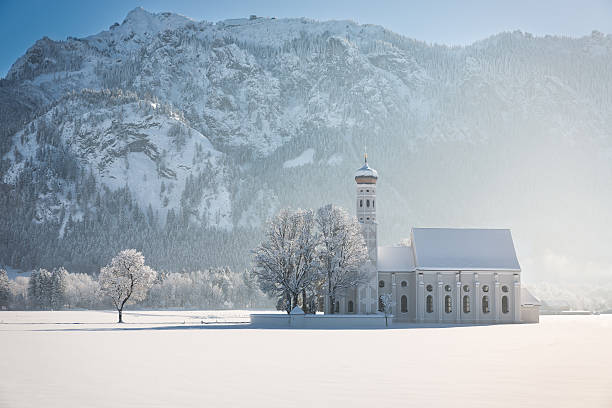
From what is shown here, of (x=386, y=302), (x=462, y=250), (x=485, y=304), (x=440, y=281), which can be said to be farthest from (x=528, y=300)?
(x=386, y=302)

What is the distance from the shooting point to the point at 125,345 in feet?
171

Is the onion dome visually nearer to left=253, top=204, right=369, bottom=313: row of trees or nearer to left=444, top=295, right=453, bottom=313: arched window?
left=253, top=204, right=369, bottom=313: row of trees

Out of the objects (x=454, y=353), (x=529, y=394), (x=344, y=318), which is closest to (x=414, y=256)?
(x=344, y=318)

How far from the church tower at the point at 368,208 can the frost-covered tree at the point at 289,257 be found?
32.6 feet

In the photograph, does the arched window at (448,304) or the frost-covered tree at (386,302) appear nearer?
the frost-covered tree at (386,302)

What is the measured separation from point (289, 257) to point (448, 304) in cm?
2639

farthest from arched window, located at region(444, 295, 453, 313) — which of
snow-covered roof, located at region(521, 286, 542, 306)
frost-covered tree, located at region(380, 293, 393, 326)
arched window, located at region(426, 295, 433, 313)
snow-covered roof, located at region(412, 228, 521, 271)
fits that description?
snow-covered roof, located at region(521, 286, 542, 306)

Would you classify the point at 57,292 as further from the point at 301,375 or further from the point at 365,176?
the point at 301,375

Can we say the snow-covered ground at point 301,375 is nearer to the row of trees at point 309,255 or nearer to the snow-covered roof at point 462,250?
the row of trees at point 309,255

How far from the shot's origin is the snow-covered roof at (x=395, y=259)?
4227 inches

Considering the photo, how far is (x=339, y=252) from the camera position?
9694 centimetres

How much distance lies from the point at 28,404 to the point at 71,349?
23.8 metres

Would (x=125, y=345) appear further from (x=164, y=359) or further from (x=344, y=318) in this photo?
(x=344, y=318)

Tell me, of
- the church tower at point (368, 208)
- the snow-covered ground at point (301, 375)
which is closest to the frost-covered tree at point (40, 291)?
the church tower at point (368, 208)
